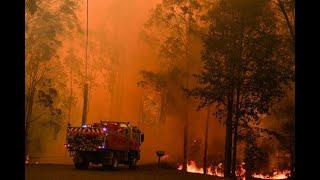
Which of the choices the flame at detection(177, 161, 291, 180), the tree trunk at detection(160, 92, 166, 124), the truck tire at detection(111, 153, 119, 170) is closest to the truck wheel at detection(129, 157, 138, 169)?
the truck tire at detection(111, 153, 119, 170)

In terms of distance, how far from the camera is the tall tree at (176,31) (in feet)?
54.9

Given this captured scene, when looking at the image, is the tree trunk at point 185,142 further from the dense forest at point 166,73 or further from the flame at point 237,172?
the flame at point 237,172

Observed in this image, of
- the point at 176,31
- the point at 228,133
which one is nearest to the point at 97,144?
the point at 228,133

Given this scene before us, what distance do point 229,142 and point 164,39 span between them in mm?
5883

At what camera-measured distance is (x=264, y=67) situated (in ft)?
40.1

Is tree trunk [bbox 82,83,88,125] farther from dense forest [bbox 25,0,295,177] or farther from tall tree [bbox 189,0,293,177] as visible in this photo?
tall tree [bbox 189,0,293,177]

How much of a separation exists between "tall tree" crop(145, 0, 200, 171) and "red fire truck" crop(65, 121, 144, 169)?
3.72 meters

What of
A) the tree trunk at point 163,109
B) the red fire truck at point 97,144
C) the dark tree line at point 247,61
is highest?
the dark tree line at point 247,61

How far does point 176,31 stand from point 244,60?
17.2ft

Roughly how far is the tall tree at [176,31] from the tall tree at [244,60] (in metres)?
3.62

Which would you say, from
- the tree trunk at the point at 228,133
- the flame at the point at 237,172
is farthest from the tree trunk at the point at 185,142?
the tree trunk at the point at 228,133

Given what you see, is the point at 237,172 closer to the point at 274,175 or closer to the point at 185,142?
the point at 274,175
